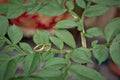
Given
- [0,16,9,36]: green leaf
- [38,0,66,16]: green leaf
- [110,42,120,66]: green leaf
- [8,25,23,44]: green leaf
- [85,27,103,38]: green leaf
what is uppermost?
[38,0,66,16]: green leaf

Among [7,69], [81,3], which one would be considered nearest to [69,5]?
[81,3]

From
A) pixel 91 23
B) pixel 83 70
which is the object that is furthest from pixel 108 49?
pixel 91 23

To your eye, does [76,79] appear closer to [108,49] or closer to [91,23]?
[108,49]

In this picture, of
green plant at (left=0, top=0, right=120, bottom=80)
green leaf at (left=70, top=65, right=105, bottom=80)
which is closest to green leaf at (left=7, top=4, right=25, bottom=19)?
green plant at (left=0, top=0, right=120, bottom=80)

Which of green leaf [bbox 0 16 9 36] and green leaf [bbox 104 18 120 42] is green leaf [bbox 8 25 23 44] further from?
green leaf [bbox 104 18 120 42]

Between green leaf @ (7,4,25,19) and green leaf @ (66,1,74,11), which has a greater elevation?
green leaf @ (7,4,25,19)

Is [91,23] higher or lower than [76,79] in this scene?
lower

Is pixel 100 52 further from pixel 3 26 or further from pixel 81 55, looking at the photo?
pixel 3 26
